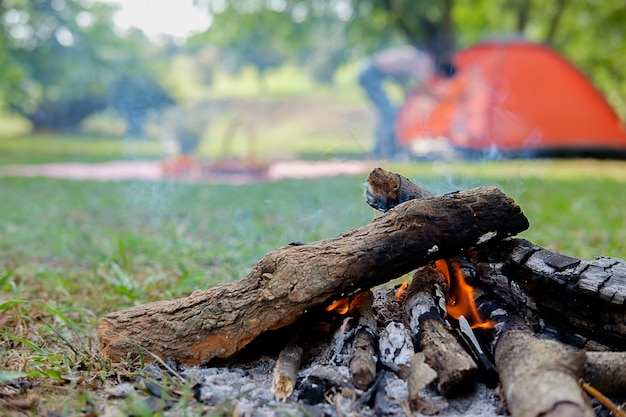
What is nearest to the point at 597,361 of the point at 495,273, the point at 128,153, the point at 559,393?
the point at 559,393

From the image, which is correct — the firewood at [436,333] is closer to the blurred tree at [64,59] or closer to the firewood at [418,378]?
the firewood at [418,378]

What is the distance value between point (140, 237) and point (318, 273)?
3105mm

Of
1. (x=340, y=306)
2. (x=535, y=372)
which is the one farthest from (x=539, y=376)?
(x=340, y=306)

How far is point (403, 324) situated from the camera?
2021 millimetres

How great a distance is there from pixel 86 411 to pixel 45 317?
1219 millimetres

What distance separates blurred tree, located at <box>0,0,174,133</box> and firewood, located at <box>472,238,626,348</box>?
622 inches

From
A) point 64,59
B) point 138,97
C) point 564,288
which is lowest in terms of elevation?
point 138,97

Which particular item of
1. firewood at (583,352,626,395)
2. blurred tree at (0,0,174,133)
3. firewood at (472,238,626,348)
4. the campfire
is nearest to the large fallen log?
the campfire

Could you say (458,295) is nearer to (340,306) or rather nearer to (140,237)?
(340,306)

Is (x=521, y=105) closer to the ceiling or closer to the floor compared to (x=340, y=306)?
closer to the floor

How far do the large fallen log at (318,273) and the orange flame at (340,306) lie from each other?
0.55 feet

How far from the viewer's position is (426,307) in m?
2.01

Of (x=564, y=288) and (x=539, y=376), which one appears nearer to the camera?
(x=539, y=376)

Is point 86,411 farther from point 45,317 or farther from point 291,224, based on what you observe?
point 291,224
